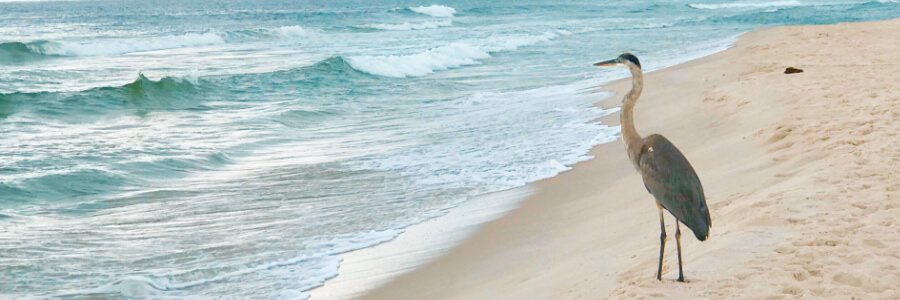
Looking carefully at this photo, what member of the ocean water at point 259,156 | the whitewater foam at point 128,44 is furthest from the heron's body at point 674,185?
the whitewater foam at point 128,44

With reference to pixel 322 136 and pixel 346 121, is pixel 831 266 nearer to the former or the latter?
pixel 322 136

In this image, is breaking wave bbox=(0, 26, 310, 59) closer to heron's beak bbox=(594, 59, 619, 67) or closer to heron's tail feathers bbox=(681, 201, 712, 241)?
heron's beak bbox=(594, 59, 619, 67)

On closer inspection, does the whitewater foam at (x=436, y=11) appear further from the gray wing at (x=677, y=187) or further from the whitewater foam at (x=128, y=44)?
the gray wing at (x=677, y=187)

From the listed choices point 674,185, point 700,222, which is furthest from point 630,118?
point 700,222

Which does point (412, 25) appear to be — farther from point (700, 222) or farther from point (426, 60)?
point (700, 222)

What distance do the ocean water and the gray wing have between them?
2.29m

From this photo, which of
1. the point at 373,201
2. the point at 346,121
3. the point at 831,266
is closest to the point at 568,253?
the point at 831,266

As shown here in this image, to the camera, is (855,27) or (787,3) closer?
(855,27)

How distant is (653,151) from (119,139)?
9.34m

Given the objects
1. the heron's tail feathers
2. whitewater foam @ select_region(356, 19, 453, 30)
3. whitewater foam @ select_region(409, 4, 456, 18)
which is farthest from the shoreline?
whitewater foam @ select_region(409, 4, 456, 18)

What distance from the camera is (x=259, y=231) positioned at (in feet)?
21.5

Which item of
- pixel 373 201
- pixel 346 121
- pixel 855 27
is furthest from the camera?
pixel 855 27

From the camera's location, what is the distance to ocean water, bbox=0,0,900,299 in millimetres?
5906

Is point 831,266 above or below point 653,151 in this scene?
below
